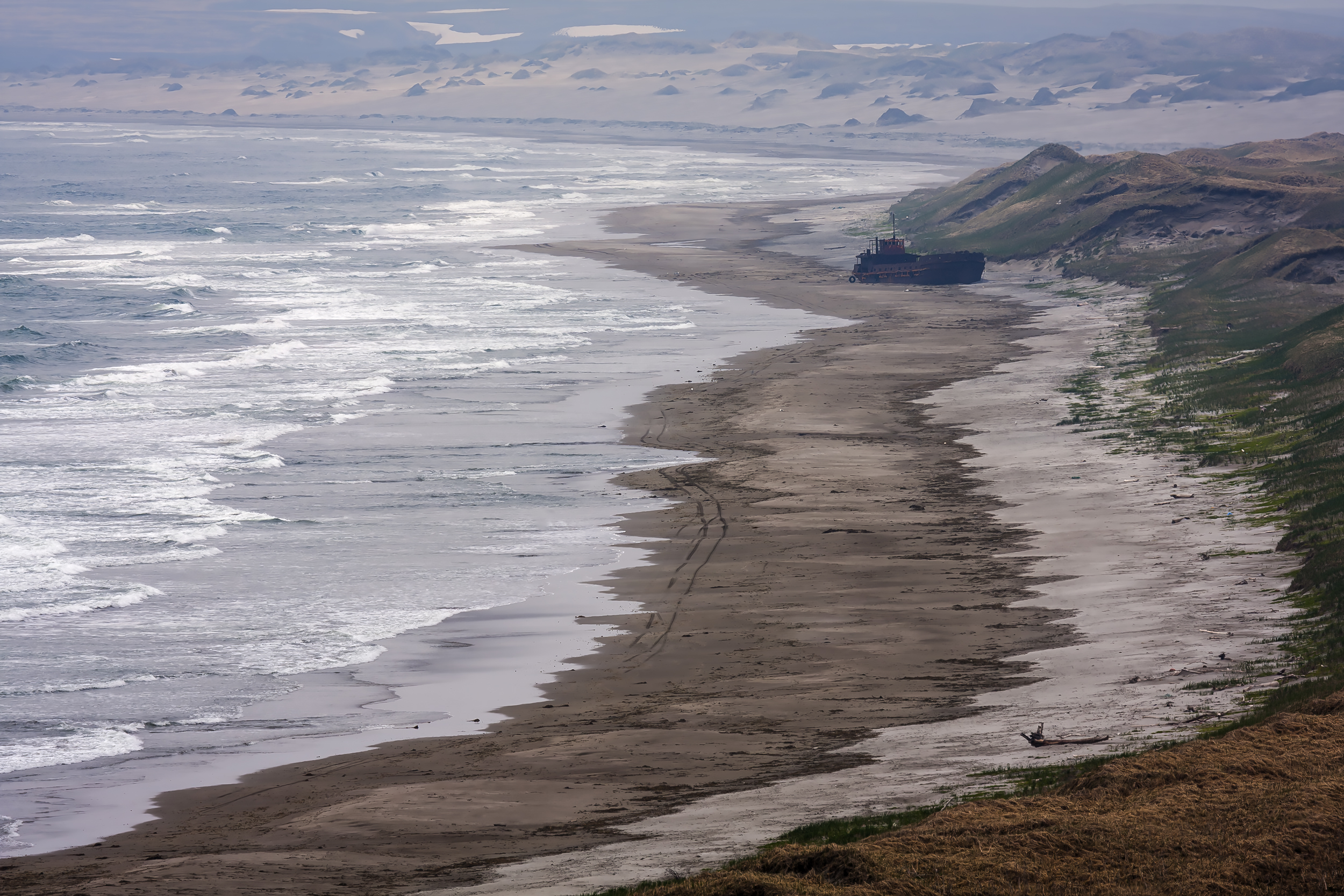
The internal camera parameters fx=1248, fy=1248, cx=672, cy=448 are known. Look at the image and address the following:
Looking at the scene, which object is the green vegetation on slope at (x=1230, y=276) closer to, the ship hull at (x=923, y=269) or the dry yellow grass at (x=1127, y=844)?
the dry yellow grass at (x=1127, y=844)

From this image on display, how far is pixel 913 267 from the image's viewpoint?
198 feet

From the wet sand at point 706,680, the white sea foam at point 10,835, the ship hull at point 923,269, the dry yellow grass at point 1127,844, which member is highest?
the ship hull at point 923,269

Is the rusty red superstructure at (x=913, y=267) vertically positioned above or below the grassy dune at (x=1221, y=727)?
above

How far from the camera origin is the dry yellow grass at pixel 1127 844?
9.14 metres

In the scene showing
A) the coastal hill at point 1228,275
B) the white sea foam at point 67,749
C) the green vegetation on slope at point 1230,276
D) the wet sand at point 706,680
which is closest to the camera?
the wet sand at point 706,680

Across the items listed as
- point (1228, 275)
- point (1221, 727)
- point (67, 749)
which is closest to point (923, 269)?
point (1228, 275)

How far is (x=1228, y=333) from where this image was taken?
38.2 meters

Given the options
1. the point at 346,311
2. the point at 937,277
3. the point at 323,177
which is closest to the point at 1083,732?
the point at 346,311

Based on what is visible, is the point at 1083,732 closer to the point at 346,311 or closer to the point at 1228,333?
the point at 1228,333

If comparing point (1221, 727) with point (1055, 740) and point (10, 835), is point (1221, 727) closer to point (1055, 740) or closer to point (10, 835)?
point (1055, 740)

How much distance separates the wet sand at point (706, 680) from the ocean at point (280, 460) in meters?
1.43

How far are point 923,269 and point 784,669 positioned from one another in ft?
151

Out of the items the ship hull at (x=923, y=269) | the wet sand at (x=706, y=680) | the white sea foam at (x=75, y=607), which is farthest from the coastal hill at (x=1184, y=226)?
the white sea foam at (x=75, y=607)

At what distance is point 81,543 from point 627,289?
37.7m
